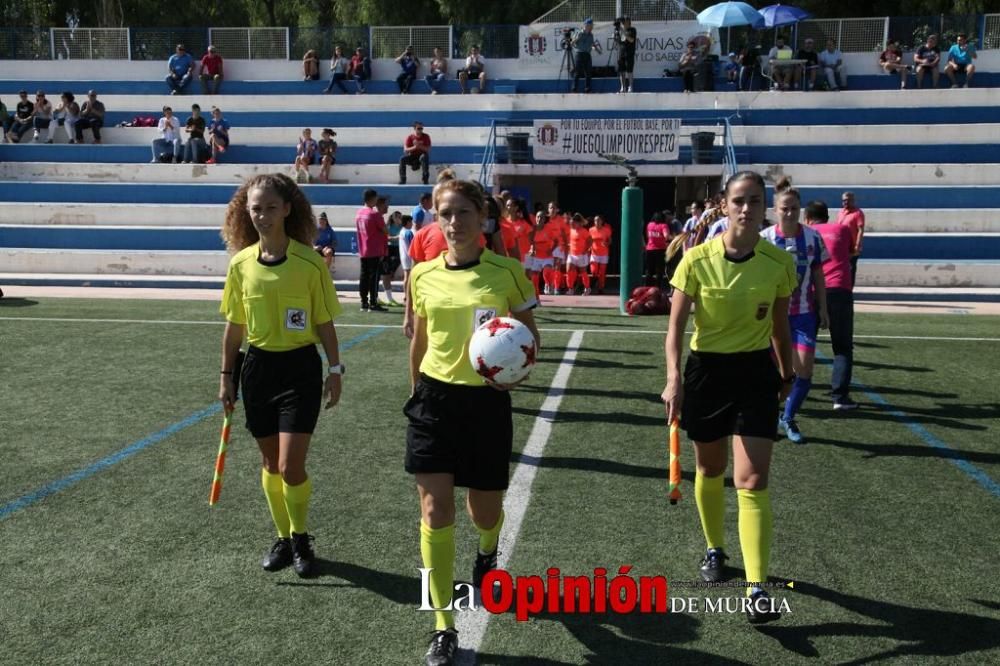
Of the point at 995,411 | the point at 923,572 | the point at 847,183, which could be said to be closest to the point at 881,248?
the point at 847,183

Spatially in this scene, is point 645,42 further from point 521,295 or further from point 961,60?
point 521,295

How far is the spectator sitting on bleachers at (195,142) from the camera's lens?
24.8m

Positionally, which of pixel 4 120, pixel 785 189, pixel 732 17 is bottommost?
pixel 785 189

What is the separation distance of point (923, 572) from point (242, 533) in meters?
3.68

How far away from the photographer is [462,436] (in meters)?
3.99

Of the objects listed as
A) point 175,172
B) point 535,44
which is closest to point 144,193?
point 175,172

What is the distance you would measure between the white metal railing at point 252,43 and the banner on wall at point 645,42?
8294 millimetres

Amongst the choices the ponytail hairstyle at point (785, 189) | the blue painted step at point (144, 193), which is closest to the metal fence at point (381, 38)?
the blue painted step at point (144, 193)

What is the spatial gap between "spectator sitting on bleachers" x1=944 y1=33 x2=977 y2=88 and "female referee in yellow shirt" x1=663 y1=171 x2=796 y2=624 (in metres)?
25.0

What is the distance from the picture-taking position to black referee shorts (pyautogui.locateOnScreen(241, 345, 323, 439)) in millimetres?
4605

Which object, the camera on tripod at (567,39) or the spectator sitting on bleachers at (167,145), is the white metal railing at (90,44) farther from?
the camera on tripod at (567,39)

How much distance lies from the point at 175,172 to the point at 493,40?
35.5 feet

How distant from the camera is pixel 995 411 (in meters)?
8.62

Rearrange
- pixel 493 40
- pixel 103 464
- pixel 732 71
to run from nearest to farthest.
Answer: pixel 103 464 < pixel 732 71 < pixel 493 40
